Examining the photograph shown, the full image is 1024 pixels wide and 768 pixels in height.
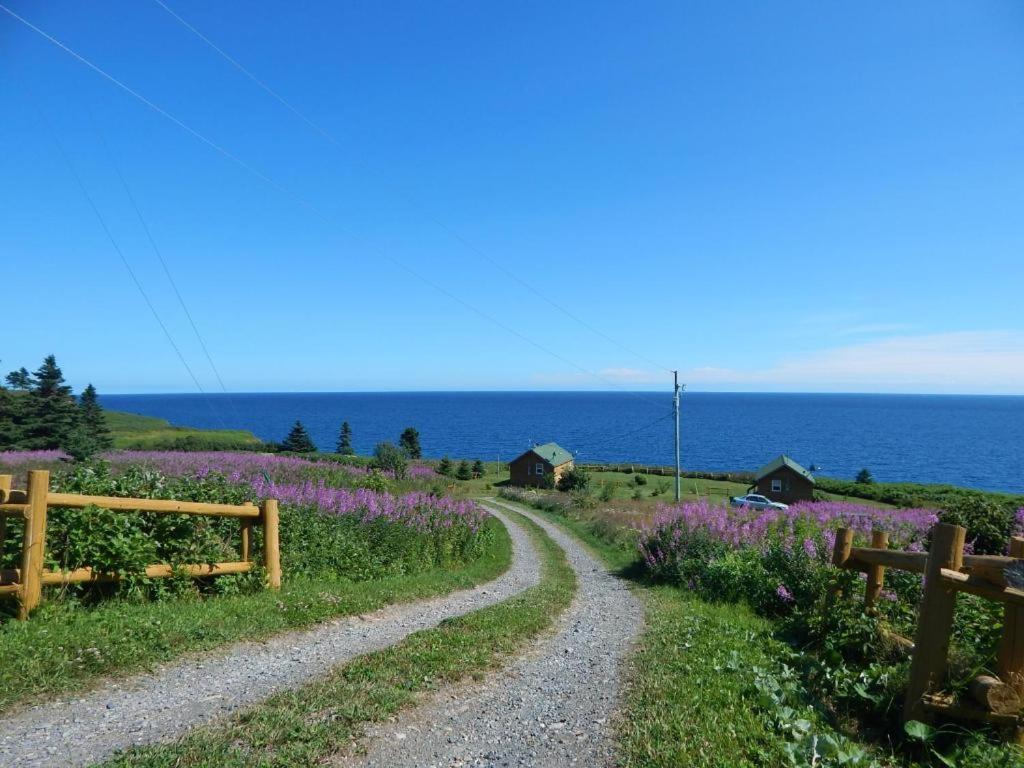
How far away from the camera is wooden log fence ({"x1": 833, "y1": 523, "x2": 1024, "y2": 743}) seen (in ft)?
14.8

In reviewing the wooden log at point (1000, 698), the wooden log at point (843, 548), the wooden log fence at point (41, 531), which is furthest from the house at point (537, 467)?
the wooden log at point (1000, 698)

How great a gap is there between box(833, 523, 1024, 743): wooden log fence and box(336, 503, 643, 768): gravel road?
8.24ft

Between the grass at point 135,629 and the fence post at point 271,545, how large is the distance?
0.26 metres

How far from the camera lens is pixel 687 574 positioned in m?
13.4


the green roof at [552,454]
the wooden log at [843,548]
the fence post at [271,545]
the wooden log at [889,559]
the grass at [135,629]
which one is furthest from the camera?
the green roof at [552,454]

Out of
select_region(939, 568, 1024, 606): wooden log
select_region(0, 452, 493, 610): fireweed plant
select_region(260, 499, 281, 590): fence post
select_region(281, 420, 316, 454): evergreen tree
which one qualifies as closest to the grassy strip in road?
select_region(939, 568, 1024, 606): wooden log

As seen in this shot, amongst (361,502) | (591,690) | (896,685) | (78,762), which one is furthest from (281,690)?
(361,502)

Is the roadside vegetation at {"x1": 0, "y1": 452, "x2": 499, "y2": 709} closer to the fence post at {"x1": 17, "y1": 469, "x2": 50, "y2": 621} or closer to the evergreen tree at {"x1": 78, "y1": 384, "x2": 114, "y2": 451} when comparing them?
the fence post at {"x1": 17, "y1": 469, "x2": 50, "y2": 621}

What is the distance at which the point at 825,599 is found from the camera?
7.83m

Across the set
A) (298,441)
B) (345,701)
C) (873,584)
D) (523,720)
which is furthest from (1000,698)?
(298,441)

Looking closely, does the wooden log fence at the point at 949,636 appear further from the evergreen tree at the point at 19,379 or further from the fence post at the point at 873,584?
the evergreen tree at the point at 19,379

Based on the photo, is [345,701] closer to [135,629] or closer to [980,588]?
[135,629]

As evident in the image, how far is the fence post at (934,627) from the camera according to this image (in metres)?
4.87

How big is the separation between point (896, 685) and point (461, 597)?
736 cm
